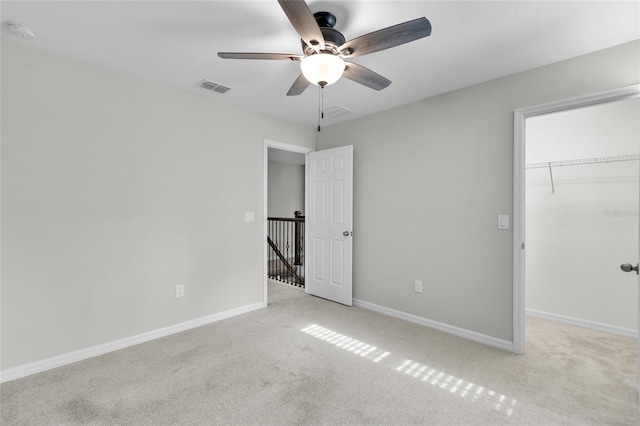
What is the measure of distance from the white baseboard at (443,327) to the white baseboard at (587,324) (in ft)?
3.84

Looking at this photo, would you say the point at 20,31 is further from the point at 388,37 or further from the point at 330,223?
the point at 330,223

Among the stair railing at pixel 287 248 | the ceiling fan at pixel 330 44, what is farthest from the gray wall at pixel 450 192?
the stair railing at pixel 287 248

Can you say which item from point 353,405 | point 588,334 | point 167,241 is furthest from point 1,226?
point 588,334

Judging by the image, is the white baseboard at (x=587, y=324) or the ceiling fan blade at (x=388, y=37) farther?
the white baseboard at (x=587, y=324)

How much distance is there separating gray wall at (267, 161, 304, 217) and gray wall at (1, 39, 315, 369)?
4.14m

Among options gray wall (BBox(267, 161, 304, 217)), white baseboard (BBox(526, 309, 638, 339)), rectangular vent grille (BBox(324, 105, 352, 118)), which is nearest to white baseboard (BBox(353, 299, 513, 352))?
white baseboard (BBox(526, 309, 638, 339))

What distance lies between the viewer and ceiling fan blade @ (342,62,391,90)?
205 centimetres

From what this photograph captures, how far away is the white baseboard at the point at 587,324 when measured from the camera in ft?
9.59

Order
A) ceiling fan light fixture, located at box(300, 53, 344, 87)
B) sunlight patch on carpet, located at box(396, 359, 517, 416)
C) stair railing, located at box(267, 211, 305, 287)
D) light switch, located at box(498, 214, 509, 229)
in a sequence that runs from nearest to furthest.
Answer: ceiling fan light fixture, located at box(300, 53, 344, 87) < sunlight patch on carpet, located at box(396, 359, 517, 416) < light switch, located at box(498, 214, 509, 229) < stair railing, located at box(267, 211, 305, 287)

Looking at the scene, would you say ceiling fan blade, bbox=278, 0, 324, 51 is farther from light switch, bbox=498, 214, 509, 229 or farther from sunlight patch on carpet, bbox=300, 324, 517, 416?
sunlight patch on carpet, bbox=300, 324, 517, 416

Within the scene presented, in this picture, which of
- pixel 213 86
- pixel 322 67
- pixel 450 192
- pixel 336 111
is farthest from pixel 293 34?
pixel 450 192

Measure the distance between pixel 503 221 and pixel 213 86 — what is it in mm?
3031

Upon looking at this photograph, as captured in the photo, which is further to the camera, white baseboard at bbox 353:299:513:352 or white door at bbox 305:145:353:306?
white door at bbox 305:145:353:306

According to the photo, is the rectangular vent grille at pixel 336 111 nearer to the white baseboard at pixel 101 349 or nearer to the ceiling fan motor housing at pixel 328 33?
the ceiling fan motor housing at pixel 328 33
